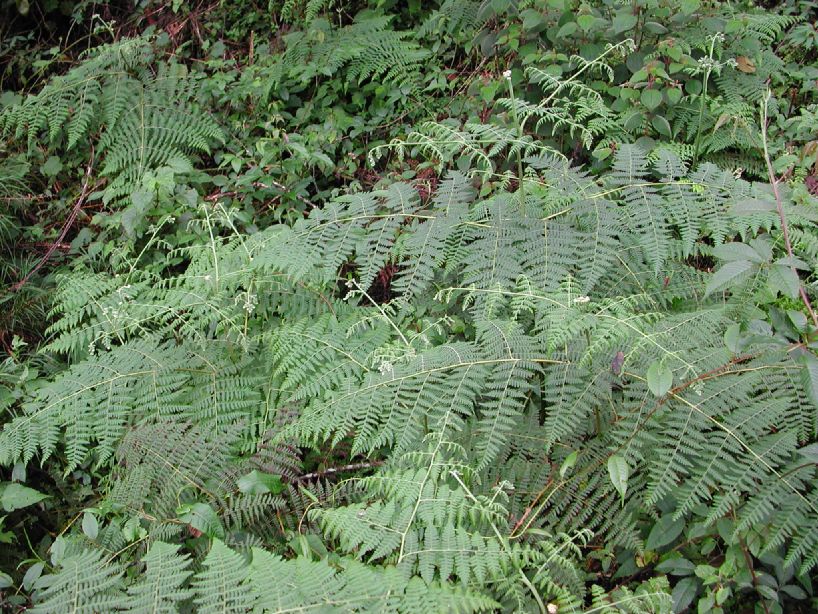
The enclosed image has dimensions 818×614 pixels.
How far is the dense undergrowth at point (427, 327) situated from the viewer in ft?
6.52

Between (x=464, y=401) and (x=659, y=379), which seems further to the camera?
(x=464, y=401)

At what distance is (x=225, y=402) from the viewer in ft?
9.11

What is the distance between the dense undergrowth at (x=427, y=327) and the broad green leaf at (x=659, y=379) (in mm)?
22

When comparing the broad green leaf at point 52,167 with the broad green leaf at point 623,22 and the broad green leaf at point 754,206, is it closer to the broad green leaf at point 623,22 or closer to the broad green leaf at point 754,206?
the broad green leaf at point 623,22

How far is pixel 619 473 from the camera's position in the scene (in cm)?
193

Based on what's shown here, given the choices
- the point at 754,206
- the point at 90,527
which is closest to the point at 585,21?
the point at 754,206

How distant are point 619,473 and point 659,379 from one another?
0.30 m

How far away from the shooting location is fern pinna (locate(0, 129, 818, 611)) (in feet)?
6.37

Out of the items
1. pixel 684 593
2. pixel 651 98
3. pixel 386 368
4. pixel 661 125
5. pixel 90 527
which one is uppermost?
pixel 651 98

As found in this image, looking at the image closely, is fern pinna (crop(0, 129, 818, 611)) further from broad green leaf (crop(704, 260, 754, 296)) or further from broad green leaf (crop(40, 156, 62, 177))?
broad green leaf (crop(40, 156, 62, 177))

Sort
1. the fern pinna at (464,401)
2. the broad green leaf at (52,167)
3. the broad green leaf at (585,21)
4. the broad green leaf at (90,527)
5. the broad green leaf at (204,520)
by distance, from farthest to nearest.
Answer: the broad green leaf at (52,167) < the broad green leaf at (585,21) < the broad green leaf at (90,527) < the broad green leaf at (204,520) < the fern pinna at (464,401)

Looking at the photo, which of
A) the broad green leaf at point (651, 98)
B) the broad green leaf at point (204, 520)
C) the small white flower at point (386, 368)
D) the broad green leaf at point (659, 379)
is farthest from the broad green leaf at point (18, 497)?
the broad green leaf at point (651, 98)

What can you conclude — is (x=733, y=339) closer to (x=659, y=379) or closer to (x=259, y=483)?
(x=659, y=379)

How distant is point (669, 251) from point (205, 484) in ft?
6.55
